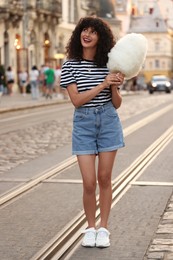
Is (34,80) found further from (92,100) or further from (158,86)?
(92,100)

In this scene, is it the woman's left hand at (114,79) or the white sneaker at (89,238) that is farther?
the white sneaker at (89,238)

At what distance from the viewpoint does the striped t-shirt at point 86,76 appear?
6129mm

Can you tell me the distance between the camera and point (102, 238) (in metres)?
6.26

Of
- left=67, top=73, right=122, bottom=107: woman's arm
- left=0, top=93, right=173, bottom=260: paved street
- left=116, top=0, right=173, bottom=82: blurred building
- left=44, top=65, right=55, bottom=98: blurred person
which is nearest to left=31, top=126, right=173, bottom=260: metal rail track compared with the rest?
left=0, top=93, right=173, bottom=260: paved street

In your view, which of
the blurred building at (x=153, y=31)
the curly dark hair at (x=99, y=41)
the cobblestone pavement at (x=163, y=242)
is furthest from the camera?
the blurred building at (x=153, y=31)

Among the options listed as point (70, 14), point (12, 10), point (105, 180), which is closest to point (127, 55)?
point (105, 180)

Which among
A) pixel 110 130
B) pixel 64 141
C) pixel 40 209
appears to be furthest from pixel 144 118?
pixel 110 130

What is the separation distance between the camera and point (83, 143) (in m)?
6.19

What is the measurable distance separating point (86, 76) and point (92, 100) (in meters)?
0.20

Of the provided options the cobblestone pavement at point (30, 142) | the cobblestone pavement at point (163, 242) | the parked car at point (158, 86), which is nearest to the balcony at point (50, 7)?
the parked car at point (158, 86)

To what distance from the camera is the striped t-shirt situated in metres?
6.13

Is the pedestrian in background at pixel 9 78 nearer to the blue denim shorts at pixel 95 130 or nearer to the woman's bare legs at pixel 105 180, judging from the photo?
the woman's bare legs at pixel 105 180

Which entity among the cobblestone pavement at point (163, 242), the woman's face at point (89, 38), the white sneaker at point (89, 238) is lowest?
the cobblestone pavement at point (163, 242)

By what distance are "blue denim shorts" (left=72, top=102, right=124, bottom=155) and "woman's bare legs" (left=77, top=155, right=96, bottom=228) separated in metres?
0.06
